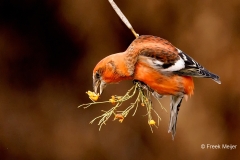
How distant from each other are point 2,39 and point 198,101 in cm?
216

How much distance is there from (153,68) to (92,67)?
2062mm

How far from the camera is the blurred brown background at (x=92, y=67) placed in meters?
4.37

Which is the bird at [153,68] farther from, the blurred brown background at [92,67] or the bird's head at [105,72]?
the blurred brown background at [92,67]

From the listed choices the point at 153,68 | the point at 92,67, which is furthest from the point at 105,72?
the point at 92,67

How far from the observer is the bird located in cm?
248

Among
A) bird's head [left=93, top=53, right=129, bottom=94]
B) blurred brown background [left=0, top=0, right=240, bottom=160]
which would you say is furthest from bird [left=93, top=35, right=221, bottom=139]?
blurred brown background [left=0, top=0, right=240, bottom=160]

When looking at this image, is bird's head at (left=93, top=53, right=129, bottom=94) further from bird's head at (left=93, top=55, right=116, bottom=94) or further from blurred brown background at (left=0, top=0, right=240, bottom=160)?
blurred brown background at (left=0, top=0, right=240, bottom=160)

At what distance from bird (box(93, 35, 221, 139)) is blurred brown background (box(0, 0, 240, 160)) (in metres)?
1.69

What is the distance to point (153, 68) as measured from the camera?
2.64 meters

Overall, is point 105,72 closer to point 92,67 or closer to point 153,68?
point 153,68

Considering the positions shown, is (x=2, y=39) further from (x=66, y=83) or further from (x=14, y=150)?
(x=14, y=150)

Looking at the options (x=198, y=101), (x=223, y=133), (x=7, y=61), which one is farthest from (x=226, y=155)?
(x=7, y=61)

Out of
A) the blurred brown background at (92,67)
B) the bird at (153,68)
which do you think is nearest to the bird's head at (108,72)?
the bird at (153,68)

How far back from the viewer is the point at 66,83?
4.72 m
